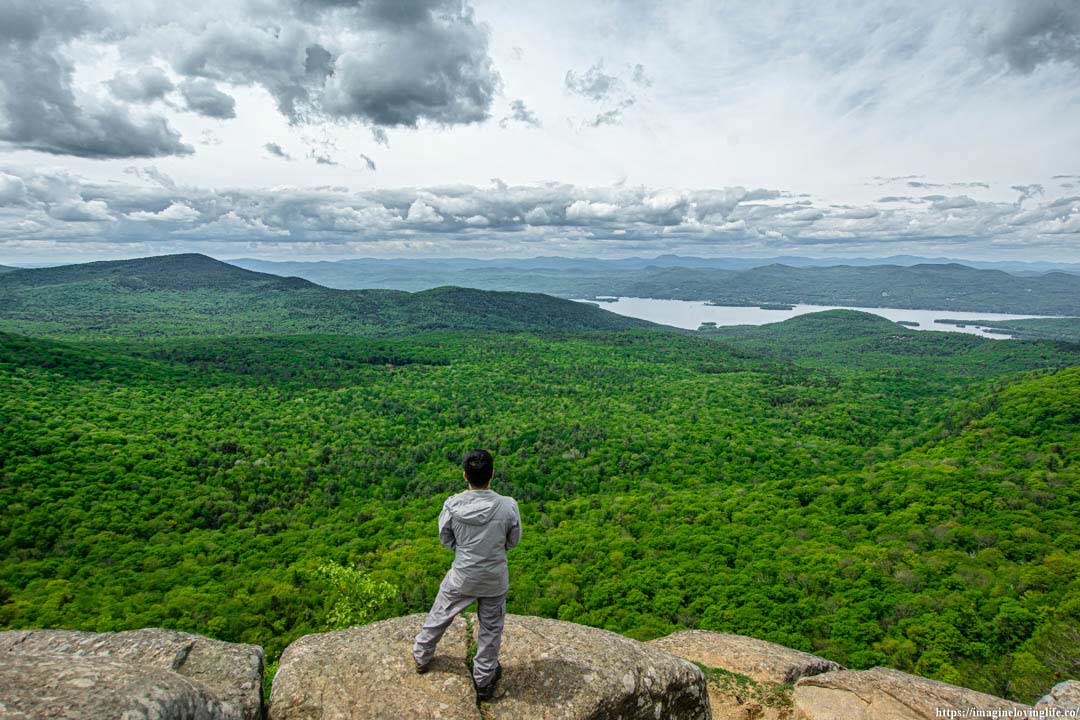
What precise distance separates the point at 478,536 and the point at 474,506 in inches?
18.5

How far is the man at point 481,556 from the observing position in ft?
25.4

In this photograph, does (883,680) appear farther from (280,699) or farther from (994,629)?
(994,629)

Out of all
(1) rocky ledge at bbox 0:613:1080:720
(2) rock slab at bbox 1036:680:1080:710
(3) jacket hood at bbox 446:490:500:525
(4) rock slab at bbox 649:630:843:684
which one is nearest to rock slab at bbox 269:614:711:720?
(1) rocky ledge at bbox 0:613:1080:720

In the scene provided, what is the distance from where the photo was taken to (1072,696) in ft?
35.3

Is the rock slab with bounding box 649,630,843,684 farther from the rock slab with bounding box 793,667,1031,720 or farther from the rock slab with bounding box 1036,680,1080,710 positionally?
the rock slab with bounding box 1036,680,1080,710

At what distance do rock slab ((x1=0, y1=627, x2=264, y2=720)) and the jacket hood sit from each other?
3956mm

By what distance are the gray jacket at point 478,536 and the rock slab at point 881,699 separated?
29.2 feet

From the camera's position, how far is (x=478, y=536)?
7.77 meters

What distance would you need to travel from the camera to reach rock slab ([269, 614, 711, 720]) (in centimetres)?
784

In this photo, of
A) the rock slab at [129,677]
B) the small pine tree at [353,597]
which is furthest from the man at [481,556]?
the small pine tree at [353,597]

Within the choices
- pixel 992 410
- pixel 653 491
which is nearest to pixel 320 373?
pixel 653 491

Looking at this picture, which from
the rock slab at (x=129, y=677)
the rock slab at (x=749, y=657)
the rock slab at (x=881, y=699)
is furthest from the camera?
the rock slab at (x=749, y=657)

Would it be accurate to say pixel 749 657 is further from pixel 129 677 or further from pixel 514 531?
pixel 129 677

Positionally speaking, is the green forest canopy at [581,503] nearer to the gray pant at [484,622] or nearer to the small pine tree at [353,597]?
the small pine tree at [353,597]
